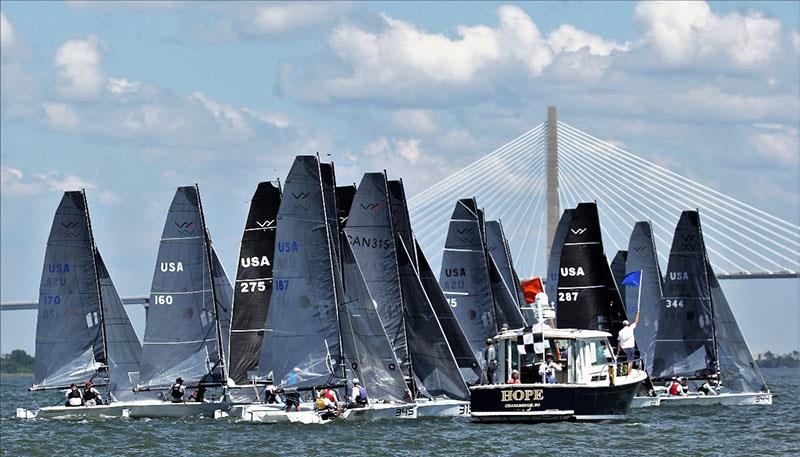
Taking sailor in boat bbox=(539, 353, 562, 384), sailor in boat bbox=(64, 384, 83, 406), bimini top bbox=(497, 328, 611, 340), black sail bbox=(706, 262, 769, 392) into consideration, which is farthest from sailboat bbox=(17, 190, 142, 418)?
black sail bbox=(706, 262, 769, 392)

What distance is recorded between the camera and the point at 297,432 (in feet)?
126

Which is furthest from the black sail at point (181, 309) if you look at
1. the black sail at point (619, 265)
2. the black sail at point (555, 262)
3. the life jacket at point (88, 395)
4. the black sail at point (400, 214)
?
the black sail at point (619, 265)

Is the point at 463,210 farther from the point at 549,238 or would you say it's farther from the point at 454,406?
the point at 549,238

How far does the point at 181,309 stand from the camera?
46.8 m

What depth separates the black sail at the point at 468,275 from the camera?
50906 mm

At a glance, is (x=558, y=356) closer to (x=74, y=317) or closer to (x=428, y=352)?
(x=428, y=352)

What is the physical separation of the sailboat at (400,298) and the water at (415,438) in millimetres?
1825

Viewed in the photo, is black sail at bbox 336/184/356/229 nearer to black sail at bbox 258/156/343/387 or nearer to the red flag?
black sail at bbox 258/156/343/387

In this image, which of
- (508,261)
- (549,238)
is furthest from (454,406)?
(549,238)

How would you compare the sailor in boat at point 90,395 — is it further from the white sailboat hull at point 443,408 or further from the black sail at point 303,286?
the white sailboat hull at point 443,408

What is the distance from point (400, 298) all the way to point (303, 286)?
358cm

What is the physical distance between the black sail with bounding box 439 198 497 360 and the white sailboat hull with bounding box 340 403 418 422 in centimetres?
1001

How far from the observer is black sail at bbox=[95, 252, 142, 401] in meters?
48.2

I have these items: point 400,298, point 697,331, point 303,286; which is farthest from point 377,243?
point 697,331
